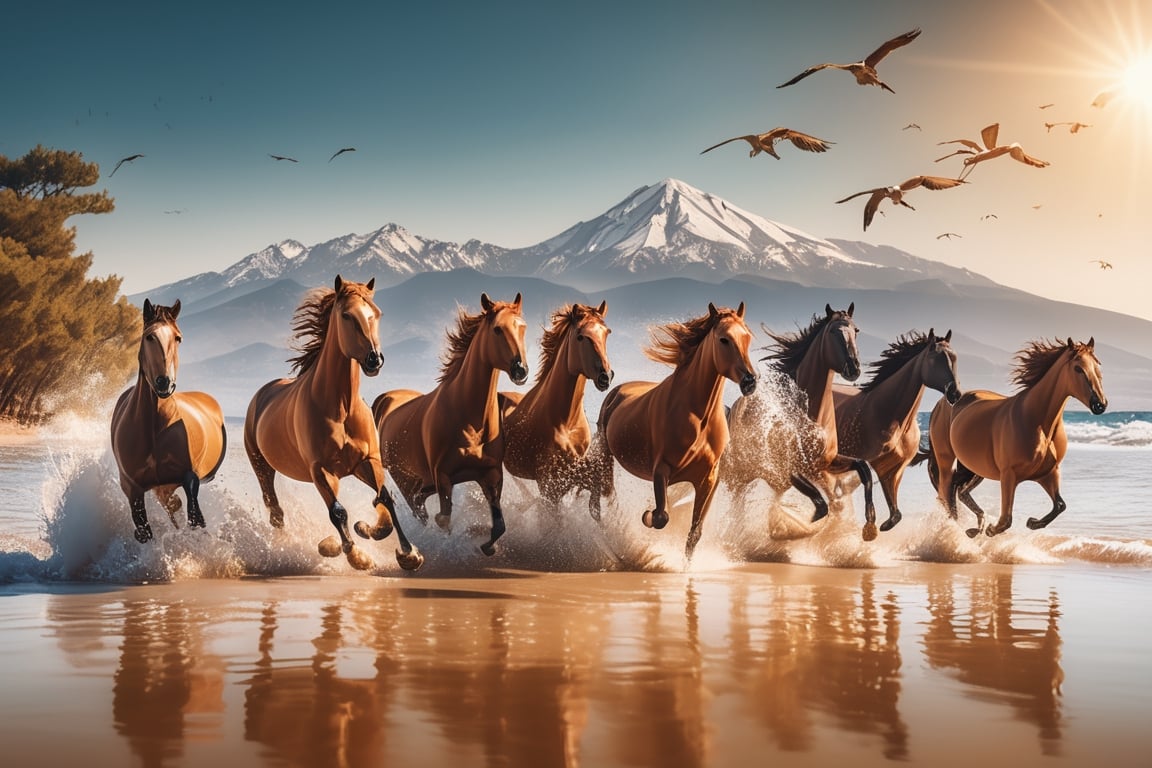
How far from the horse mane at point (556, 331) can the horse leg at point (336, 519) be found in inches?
92.0

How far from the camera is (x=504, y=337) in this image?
8914 mm

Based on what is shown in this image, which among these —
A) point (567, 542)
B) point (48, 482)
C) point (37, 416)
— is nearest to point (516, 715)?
point (567, 542)

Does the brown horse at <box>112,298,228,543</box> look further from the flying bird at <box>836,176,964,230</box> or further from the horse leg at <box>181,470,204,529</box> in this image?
the flying bird at <box>836,176,964,230</box>

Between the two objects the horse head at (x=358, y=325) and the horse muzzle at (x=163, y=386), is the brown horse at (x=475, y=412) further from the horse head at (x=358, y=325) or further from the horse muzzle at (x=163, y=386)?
the horse muzzle at (x=163, y=386)

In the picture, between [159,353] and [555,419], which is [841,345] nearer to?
[555,419]

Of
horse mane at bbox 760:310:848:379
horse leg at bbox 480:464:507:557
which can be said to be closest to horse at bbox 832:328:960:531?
horse mane at bbox 760:310:848:379

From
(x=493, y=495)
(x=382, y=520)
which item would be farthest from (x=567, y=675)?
(x=493, y=495)

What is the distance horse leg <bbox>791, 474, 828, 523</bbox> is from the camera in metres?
10.1

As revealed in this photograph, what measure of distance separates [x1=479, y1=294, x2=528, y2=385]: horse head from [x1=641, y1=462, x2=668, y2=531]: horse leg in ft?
4.92

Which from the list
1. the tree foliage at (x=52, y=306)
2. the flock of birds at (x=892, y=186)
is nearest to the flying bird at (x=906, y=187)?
the flock of birds at (x=892, y=186)

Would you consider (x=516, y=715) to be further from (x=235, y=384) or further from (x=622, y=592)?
(x=235, y=384)

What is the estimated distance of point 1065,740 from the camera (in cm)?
434

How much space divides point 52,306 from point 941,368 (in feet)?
96.7

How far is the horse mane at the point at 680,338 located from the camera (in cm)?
936
